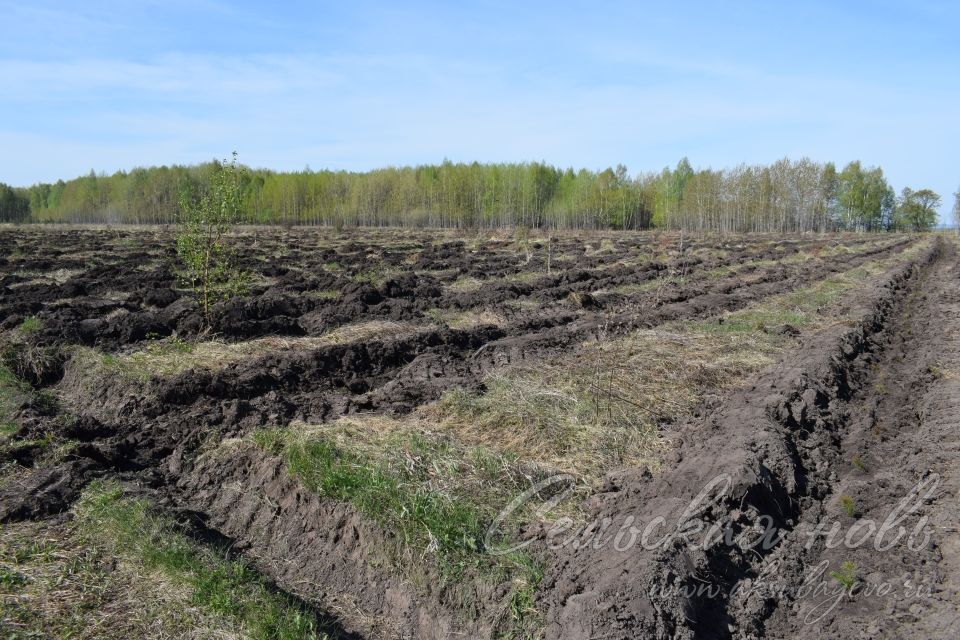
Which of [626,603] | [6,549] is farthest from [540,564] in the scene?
[6,549]

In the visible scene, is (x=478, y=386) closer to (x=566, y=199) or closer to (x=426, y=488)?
(x=426, y=488)

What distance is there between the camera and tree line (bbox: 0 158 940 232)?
80.6 metres

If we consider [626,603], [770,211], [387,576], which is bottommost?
[387,576]

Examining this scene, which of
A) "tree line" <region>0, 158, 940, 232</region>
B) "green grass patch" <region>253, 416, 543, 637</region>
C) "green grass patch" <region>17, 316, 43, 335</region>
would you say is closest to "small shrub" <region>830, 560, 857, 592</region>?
"green grass patch" <region>253, 416, 543, 637</region>

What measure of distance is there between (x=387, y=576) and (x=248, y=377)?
4.67 meters

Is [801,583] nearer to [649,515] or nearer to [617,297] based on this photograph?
[649,515]

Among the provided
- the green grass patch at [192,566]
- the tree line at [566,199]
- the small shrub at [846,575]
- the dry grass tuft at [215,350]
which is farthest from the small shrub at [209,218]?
the tree line at [566,199]

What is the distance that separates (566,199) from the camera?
83.6m

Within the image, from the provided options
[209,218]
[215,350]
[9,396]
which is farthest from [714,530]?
[209,218]

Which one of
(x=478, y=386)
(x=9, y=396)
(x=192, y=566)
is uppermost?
(x=478, y=386)

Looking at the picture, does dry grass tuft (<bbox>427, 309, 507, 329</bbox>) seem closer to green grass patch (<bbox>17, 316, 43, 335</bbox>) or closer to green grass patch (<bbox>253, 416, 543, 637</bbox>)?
green grass patch (<bbox>253, 416, 543, 637</bbox>)

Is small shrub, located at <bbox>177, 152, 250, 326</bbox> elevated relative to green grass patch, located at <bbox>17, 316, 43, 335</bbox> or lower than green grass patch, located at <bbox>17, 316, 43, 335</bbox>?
elevated

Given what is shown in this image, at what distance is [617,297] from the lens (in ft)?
50.1

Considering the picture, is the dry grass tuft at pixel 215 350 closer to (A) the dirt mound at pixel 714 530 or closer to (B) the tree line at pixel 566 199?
(A) the dirt mound at pixel 714 530
